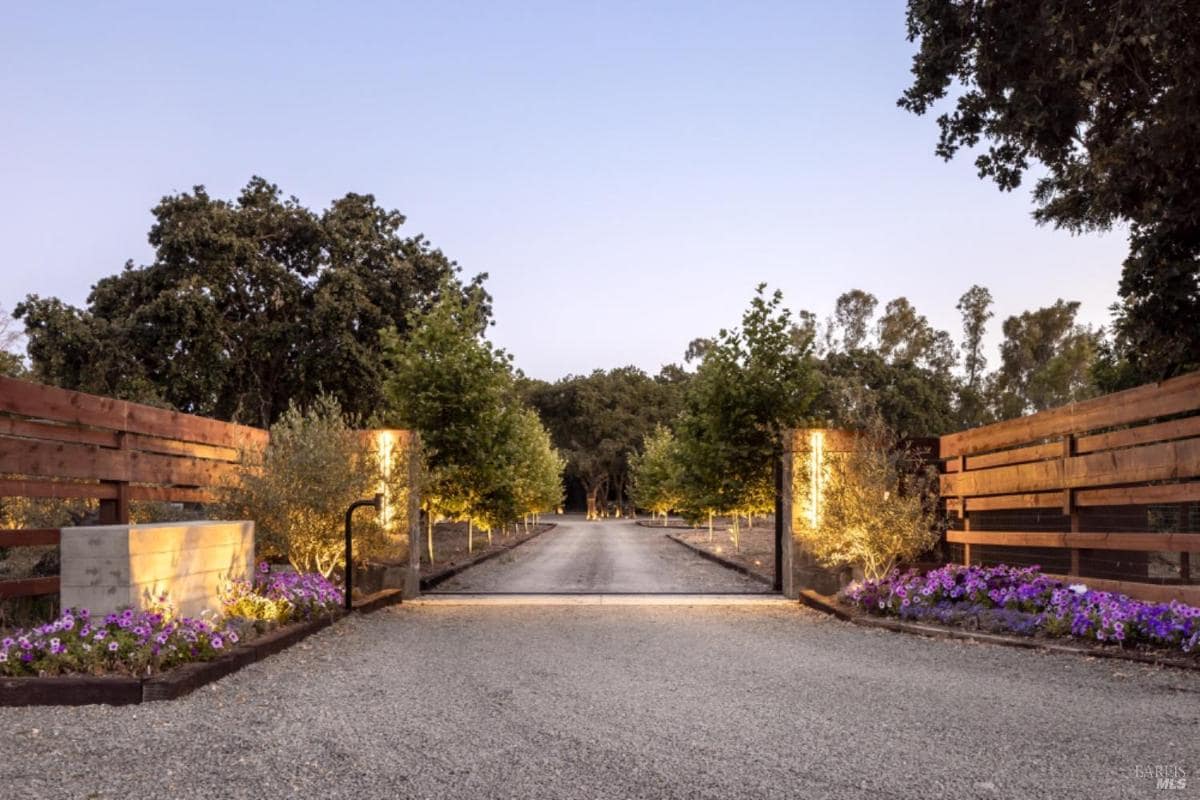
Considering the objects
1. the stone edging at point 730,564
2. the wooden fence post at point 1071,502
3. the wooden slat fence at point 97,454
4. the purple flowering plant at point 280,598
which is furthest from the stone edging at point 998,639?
the wooden slat fence at point 97,454

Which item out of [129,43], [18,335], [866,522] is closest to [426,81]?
[129,43]

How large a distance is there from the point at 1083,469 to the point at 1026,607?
167cm

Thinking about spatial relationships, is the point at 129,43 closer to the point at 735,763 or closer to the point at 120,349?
the point at 120,349

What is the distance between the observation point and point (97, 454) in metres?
9.78

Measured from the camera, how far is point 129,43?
599 inches

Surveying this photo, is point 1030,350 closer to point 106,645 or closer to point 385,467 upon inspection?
point 385,467

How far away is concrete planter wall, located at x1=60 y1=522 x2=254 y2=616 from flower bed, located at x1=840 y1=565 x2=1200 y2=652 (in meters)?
7.57

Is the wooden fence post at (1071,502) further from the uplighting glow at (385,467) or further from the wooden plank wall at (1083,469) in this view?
the uplighting glow at (385,467)

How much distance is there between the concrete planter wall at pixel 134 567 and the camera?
767 centimetres

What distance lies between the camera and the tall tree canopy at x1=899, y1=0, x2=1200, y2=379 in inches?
306

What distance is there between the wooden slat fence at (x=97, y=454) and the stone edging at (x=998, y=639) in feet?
26.9

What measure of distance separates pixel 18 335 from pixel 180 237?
1296 centimetres

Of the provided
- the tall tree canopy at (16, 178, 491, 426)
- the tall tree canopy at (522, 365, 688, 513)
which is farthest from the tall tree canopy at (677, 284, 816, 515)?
the tall tree canopy at (522, 365, 688, 513)

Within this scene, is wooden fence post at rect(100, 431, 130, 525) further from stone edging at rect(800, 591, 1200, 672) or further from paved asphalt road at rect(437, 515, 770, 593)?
→ stone edging at rect(800, 591, 1200, 672)
